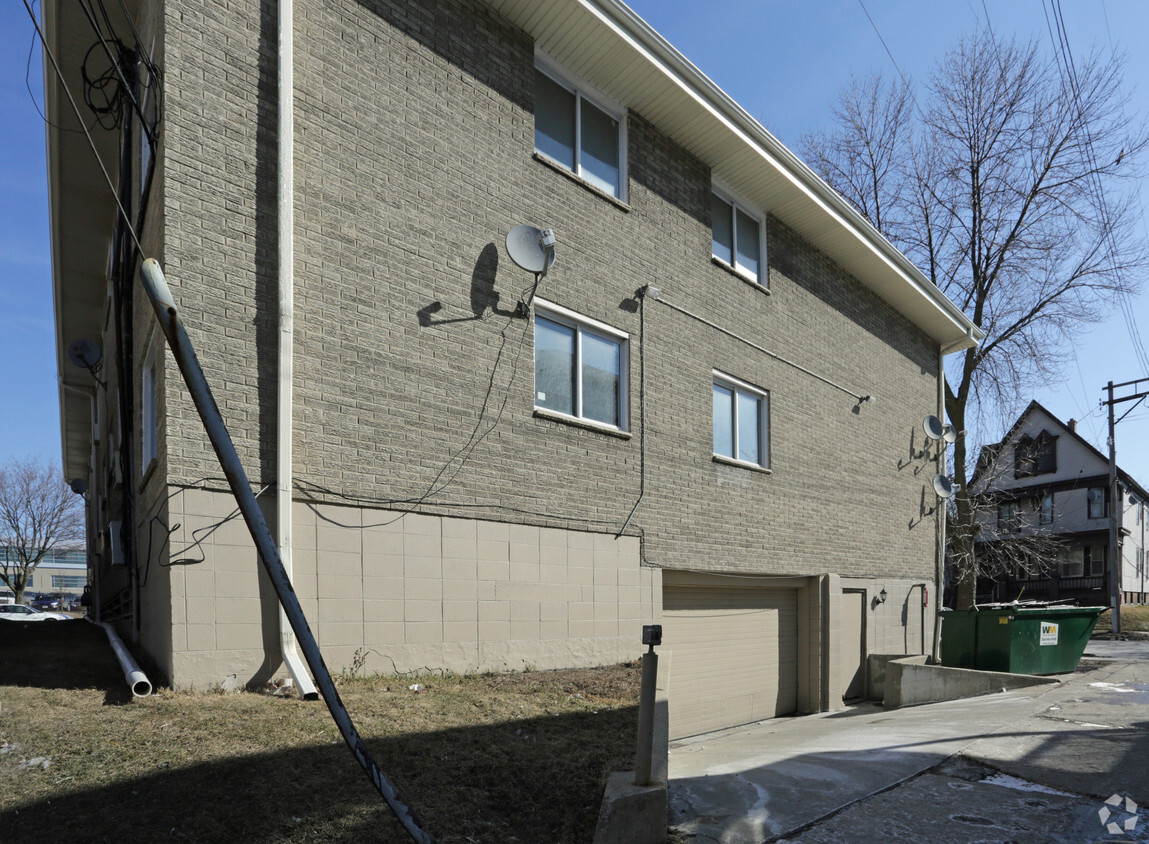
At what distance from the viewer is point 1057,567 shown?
1567 inches

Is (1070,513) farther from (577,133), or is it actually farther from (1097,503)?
(577,133)

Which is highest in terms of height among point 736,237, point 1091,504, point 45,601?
point 736,237

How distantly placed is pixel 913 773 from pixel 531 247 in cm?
643

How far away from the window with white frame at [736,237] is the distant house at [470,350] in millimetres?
72

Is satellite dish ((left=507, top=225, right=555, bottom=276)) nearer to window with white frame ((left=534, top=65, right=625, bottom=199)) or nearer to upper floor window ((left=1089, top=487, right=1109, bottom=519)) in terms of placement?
window with white frame ((left=534, top=65, right=625, bottom=199))

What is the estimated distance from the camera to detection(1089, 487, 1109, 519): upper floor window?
38956 millimetres

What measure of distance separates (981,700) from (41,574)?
90.3 meters

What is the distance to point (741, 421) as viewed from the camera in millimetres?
13695

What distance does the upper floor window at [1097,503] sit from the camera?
38956 millimetres

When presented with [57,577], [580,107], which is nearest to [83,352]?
[580,107]

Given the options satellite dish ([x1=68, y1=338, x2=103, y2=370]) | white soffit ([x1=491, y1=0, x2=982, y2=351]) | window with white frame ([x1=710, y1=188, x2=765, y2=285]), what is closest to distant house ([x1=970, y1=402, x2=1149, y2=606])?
white soffit ([x1=491, y1=0, x2=982, y2=351])

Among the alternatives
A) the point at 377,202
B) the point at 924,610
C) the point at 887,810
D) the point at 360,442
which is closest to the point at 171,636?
the point at 360,442

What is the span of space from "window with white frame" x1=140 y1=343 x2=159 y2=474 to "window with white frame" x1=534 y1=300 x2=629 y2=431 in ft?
13.4

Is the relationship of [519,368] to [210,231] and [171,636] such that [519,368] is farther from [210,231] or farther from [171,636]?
[171,636]
